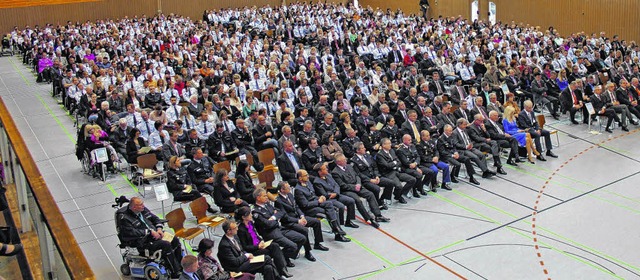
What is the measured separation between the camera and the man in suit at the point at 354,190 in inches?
472

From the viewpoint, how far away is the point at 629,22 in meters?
27.7

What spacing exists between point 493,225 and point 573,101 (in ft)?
23.6

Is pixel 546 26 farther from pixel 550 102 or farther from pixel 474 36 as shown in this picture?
pixel 550 102

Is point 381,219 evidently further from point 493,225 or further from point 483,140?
point 483,140

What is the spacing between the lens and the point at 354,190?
481 inches

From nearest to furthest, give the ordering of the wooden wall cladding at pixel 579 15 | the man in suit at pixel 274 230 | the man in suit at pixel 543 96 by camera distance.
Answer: the man in suit at pixel 274 230
the man in suit at pixel 543 96
the wooden wall cladding at pixel 579 15

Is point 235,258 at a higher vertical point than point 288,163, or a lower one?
lower

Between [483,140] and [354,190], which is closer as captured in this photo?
[354,190]

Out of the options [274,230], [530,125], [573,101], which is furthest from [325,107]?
[274,230]

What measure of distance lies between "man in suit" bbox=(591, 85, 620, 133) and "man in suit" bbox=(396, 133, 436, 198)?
6.10m

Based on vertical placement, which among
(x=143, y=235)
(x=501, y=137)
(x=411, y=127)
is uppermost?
(x=411, y=127)

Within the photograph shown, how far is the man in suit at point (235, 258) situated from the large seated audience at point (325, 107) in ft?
0.06

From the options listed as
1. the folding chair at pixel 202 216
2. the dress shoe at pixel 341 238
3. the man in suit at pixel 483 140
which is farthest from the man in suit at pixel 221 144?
the man in suit at pixel 483 140

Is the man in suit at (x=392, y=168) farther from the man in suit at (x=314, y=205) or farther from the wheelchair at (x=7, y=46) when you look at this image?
the wheelchair at (x=7, y=46)
